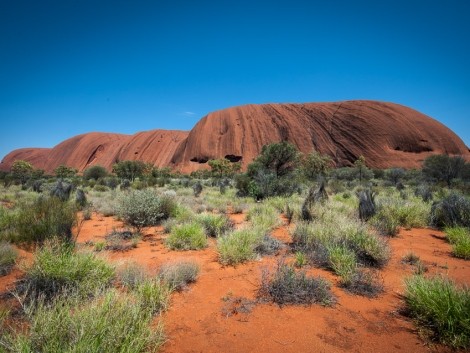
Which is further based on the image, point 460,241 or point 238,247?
point 460,241

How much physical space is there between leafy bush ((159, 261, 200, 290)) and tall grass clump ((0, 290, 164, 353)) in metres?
1.23

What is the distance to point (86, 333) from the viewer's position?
2.11 meters

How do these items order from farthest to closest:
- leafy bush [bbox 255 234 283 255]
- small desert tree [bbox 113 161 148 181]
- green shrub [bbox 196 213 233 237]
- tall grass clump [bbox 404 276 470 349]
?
small desert tree [bbox 113 161 148 181] < green shrub [bbox 196 213 233 237] < leafy bush [bbox 255 234 283 255] < tall grass clump [bbox 404 276 470 349]

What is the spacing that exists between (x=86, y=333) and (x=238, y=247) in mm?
3311

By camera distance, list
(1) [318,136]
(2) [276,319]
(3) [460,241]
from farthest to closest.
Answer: (1) [318,136] → (3) [460,241] → (2) [276,319]

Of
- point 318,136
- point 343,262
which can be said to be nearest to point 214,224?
point 343,262

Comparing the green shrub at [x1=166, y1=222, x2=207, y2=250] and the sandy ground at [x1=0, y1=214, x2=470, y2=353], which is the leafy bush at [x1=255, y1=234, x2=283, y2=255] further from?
the green shrub at [x1=166, y1=222, x2=207, y2=250]

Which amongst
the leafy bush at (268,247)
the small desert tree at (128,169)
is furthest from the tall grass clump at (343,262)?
the small desert tree at (128,169)

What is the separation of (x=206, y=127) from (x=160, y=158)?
49.7 feet

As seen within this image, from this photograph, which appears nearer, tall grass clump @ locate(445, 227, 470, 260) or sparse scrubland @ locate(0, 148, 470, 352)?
sparse scrubland @ locate(0, 148, 470, 352)

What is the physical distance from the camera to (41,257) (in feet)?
11.8

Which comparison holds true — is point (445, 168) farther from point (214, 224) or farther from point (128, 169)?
point (128, 169)

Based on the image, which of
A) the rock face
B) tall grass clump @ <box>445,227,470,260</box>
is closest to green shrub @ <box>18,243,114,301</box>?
tall grass clump @ <box>445,227,470,260</box>

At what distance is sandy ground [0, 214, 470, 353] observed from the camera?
272 cm
